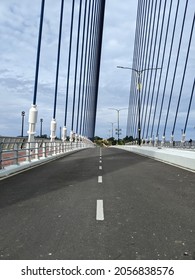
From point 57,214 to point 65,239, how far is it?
1.60m

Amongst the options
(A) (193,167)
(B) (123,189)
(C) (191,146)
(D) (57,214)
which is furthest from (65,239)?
(C) (191,146)

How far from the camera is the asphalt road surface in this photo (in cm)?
440

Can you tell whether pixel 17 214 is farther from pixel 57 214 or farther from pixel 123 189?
pixel 123 189

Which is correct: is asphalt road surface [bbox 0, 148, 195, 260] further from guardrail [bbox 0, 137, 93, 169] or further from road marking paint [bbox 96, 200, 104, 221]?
guardrail [bbox 0, 137, 93, 169]

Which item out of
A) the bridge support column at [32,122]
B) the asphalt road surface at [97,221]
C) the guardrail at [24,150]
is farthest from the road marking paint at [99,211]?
the bridge support column at [32,122]

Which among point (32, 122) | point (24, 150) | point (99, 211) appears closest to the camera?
point (99, 211)

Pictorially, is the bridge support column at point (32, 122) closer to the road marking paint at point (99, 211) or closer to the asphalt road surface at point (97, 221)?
the asphalt road surface at point (97, 221)

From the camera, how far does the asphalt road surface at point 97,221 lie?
14.4 feet

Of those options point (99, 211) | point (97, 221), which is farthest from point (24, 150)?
point (97, 221)

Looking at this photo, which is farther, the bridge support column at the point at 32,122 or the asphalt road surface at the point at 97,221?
the bridge support column at the point at 32,122

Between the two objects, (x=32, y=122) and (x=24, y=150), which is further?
(x=32, y=122)

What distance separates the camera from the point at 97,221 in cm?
595

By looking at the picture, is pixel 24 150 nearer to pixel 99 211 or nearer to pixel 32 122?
pixel 32 122

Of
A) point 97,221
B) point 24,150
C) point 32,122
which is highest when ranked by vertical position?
point 32,122
